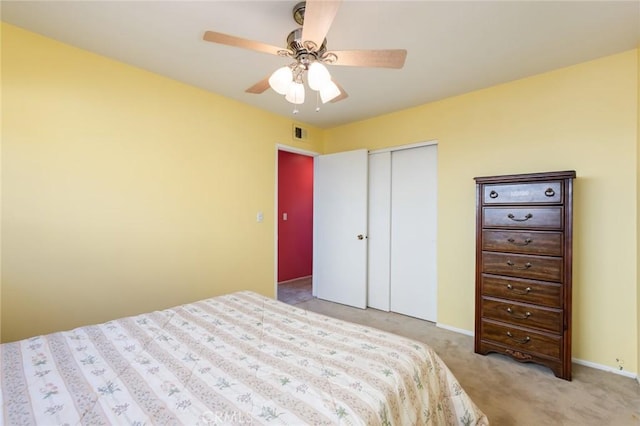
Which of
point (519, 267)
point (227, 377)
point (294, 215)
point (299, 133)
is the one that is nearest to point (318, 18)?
point (227, 377)

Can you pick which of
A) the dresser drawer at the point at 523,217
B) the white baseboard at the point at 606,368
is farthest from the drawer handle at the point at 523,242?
the white baseboard at the point at 606,368

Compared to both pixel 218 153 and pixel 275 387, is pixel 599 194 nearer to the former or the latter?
pixel 275 387

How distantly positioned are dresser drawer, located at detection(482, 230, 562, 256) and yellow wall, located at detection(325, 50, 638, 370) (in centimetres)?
41

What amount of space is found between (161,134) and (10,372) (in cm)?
194

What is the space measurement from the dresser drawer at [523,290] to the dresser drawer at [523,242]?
0.76ft

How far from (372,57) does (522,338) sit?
2.32 metres

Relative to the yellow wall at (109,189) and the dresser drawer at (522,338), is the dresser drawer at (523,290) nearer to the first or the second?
the dresser drawer at (522,338)

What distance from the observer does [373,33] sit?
1.89m

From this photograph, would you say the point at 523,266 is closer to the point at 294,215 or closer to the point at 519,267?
the point at 519,267

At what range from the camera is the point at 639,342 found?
2.07 meters

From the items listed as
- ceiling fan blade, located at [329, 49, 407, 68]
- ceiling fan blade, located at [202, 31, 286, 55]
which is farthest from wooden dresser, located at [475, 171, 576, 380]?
ceiling fan blade, located at [202, 31, 286, 55]

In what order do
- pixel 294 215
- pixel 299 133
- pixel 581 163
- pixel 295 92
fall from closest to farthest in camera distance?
pixel 295 92, pixel 581 163, pixel 299 133, pixel 294 215

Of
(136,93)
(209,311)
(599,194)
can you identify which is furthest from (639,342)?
(136,93)

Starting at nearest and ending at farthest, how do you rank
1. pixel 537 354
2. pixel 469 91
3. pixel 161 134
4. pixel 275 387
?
pixel 275 387 < pixel 537 354 < pixel 161 134 < pixel 469 91
